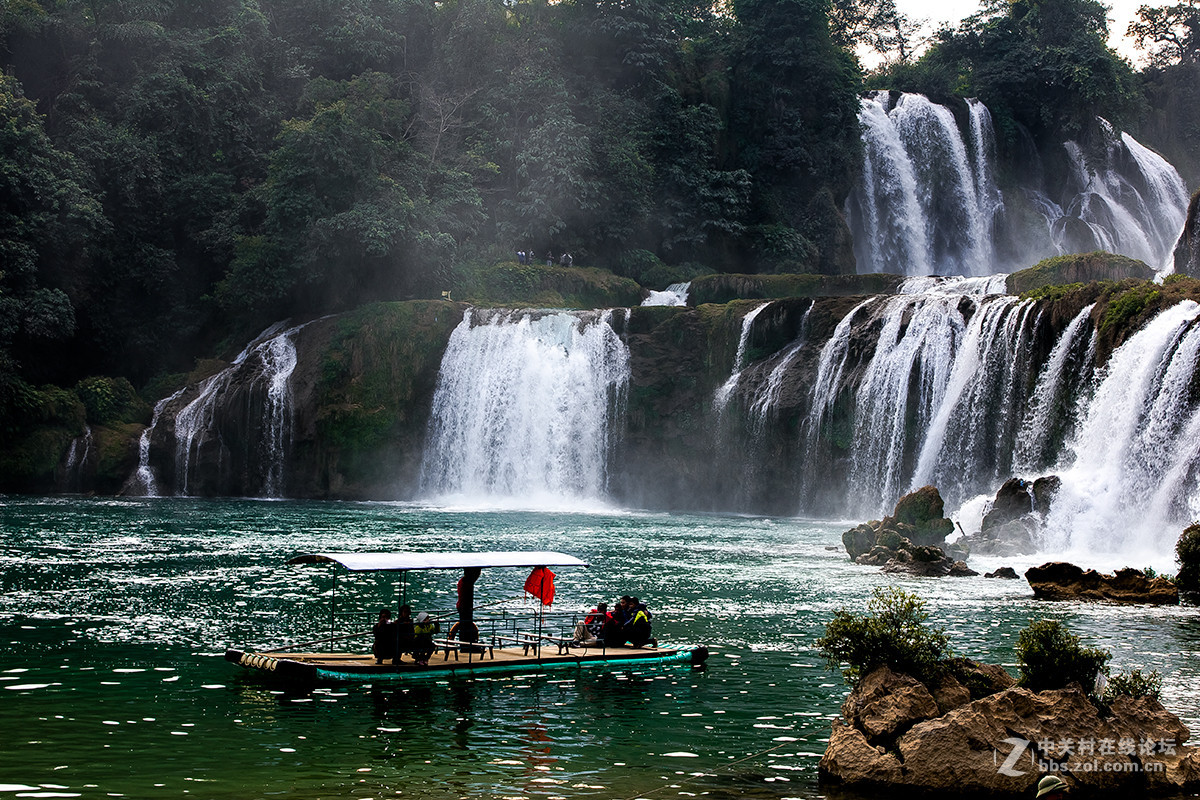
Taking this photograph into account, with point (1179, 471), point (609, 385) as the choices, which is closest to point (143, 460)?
point (609, 385)

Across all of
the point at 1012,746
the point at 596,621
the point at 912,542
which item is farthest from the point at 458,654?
the point at 912,542

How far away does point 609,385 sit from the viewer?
52781mm

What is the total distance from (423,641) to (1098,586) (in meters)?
14.8

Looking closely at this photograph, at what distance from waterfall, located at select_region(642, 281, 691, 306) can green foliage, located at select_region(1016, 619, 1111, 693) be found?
48.2m

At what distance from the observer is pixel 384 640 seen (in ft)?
Answer: 56.7

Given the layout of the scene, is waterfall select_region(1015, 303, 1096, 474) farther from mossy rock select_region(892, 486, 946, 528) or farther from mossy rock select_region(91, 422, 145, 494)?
mossy rock select_region(91, 422, 145, 494)

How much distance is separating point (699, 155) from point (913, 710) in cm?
5977

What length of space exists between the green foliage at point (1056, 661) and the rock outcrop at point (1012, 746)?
345mm

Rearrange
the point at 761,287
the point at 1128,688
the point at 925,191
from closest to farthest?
the point at 1128,688 → the point at 761,287 → the point at 925,191

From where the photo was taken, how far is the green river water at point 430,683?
12195mm

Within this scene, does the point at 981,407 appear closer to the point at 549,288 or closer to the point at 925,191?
the point at 549,288

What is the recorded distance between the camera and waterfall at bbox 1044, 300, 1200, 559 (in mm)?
30938

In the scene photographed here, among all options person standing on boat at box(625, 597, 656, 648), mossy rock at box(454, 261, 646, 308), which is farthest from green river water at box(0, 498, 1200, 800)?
mossy rock at box(454, 261, 646, 308)

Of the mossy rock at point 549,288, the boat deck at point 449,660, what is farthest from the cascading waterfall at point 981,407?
the boat deck at point 449,660
